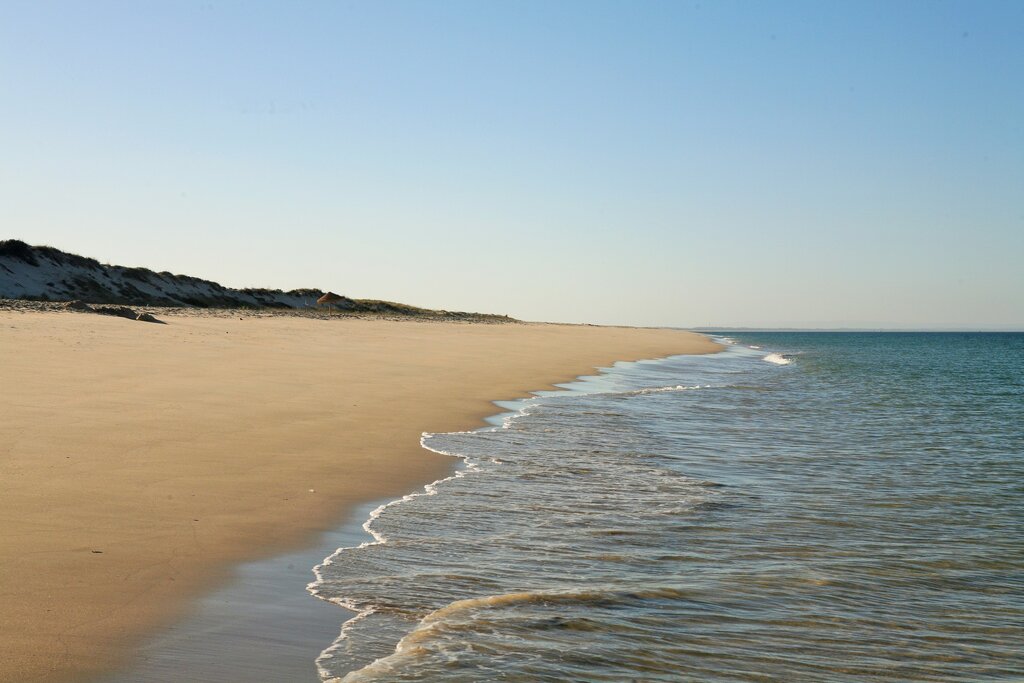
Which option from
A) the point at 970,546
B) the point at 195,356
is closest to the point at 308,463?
the point at 970,546

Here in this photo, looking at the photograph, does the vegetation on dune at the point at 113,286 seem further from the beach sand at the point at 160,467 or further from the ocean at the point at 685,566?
the ocean at the point at 685,566

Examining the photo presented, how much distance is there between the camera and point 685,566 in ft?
21.3

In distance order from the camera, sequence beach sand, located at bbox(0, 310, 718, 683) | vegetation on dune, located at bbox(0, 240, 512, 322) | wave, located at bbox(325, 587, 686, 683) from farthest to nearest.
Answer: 1. vegetation on dune, located at bbox(0, 240, 512, 322)
2. beach sand, located at bbox(0, 310, 718, 683)
3. wave, located at bbox(325, 587, 686, 683)

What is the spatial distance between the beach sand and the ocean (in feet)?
2.53

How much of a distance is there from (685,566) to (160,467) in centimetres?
489

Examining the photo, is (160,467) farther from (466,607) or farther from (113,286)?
(113,286)

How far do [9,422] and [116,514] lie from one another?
378 centimetres

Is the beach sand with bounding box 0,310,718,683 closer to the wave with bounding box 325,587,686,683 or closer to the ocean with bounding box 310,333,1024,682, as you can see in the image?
the ocean with bounding box 310,333,1024,682

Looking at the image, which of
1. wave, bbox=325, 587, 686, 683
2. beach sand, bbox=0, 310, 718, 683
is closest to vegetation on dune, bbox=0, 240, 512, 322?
beach sand, bbox=0, 310, 718, 683

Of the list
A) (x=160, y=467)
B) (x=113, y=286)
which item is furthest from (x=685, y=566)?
(x=113, y=286)

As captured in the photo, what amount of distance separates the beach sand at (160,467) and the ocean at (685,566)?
0.77 meters

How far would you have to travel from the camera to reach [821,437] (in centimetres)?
1479

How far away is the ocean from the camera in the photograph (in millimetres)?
4773

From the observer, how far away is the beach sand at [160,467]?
4770mm
